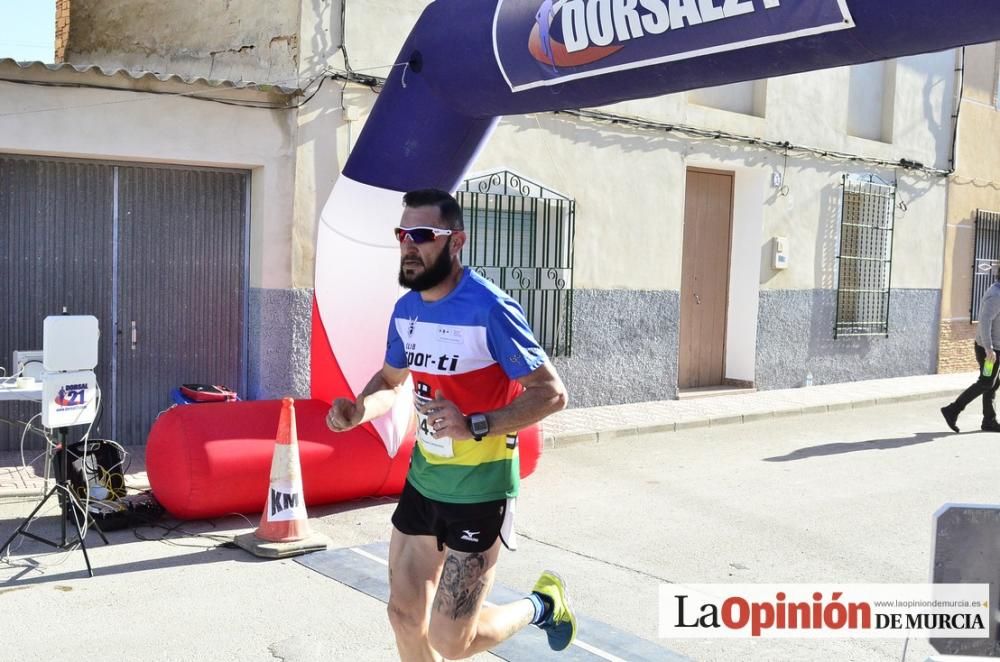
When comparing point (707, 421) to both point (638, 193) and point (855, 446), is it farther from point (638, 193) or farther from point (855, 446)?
point (638, 193)

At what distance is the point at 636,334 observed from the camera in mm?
12734

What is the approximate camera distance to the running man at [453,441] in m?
3.95

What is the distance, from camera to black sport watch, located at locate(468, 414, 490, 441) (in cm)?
372

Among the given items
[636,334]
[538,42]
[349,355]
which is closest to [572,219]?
[636,334]

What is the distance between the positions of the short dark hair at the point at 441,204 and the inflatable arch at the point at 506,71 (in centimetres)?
160

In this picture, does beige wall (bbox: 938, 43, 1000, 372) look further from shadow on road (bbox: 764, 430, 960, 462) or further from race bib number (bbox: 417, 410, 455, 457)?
race bib number (bbox: 417, 410, 455, 457)

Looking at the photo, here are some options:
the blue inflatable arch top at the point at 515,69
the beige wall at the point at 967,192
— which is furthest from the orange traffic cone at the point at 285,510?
the beige wall at the point at 967,192

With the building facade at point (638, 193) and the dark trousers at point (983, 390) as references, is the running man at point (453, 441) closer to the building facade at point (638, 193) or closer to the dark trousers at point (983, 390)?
the building facade at point (638, 193)

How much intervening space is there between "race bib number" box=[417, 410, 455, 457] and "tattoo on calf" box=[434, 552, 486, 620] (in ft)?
1.31

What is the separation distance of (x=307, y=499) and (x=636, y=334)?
6.37 meters

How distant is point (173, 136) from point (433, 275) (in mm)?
5749

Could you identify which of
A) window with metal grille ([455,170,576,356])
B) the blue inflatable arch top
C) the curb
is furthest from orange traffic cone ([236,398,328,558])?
window with metal grille ([455,170,576,356])

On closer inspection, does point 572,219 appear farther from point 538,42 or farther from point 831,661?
point 831,661

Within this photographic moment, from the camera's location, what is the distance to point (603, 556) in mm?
6602
